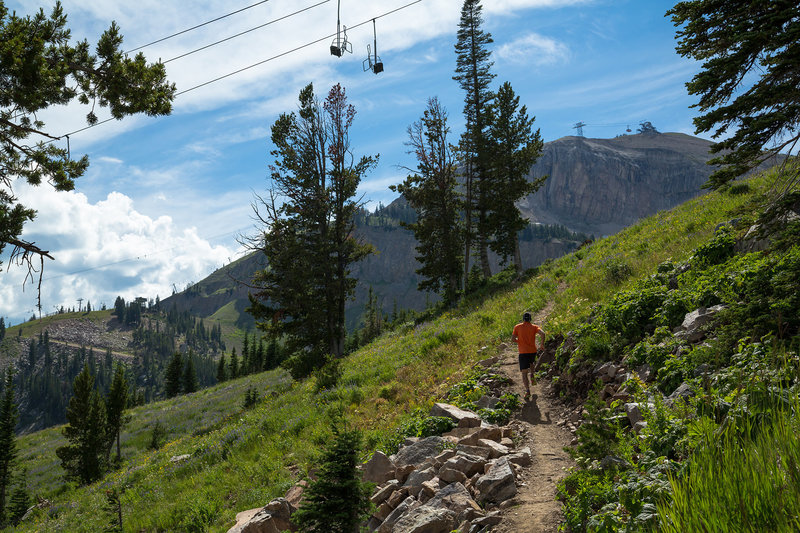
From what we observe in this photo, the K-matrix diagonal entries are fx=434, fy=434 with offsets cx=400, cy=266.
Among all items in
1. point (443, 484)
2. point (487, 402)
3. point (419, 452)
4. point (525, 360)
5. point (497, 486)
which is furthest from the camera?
point (525, 360)

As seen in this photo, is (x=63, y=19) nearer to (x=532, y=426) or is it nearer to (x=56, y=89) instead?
(x=56, y=89)

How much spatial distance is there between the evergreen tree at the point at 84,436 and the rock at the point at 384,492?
3321 cm

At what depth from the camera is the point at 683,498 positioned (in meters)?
3.08

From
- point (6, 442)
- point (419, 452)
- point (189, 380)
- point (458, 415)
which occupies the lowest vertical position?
point (189, 380)

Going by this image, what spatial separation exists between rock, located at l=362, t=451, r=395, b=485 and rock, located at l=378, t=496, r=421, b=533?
109 centimetres

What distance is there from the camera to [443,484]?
6.53 meters

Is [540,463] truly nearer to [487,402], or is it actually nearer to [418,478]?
[418,478]

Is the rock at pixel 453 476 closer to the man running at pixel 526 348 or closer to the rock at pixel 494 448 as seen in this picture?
the rock at pixel 494 448

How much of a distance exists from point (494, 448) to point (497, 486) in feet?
3.63

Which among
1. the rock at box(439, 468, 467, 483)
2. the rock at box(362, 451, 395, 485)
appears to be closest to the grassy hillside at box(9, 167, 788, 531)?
the rock at box(362, 451, 395, 485)

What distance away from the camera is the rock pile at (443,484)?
5754mm

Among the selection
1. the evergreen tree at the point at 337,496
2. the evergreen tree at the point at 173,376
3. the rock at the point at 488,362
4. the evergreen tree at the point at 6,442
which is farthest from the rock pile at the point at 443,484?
the evergreen tree at the point at 173,376

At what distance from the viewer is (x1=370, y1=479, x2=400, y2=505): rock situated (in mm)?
7105

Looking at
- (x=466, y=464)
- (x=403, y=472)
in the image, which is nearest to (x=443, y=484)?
(x=466, y=464)
